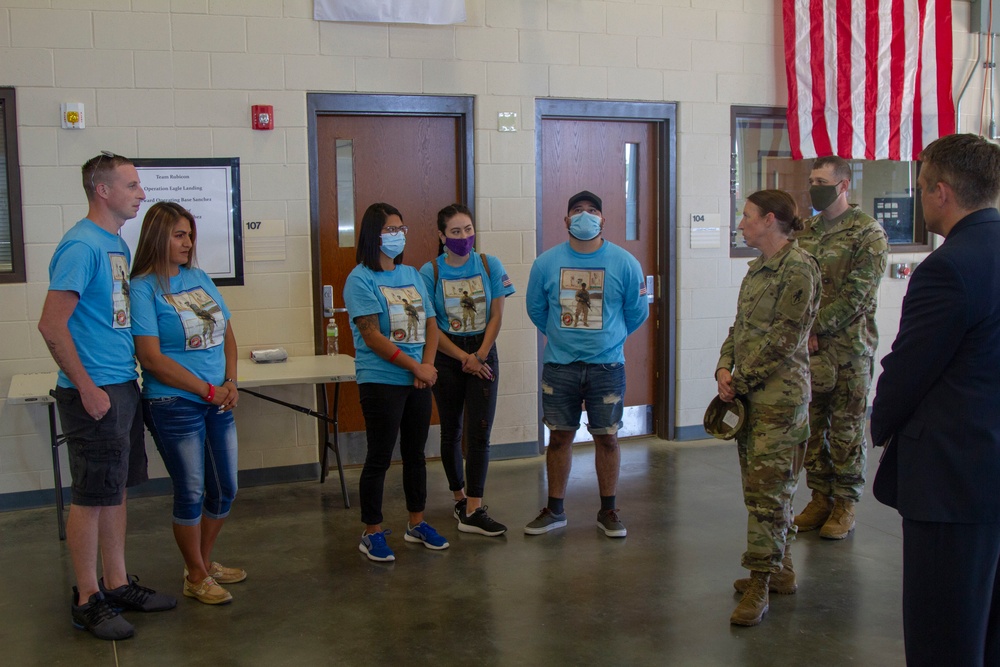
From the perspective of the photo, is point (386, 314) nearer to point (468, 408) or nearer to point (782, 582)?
point (468, 408)

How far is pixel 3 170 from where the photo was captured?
4.71 meters

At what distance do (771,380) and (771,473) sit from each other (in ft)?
1.12

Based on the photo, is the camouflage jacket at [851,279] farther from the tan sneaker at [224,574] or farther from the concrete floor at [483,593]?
the tan sneaker at [224,574]

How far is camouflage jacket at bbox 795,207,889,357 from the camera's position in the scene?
4.07 m

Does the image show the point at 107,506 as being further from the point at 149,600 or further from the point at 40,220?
the point at 40,220

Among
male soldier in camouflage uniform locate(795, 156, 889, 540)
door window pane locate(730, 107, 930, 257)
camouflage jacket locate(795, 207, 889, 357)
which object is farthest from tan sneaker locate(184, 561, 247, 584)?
door window pane locate(730, 107, 930, 257)

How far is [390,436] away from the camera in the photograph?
3875 millimetres

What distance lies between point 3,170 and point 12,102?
361 mm

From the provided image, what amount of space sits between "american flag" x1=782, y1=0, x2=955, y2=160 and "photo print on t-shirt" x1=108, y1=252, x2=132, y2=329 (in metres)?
4.54

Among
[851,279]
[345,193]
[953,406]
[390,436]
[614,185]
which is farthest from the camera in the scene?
[614,185]

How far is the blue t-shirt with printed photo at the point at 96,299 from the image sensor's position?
10.1 ft

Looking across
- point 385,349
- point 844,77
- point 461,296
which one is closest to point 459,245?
point 461,296

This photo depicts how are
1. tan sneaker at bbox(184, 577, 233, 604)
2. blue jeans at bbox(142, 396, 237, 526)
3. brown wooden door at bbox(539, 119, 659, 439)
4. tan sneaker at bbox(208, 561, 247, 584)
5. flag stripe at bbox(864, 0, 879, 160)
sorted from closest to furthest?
blue jeans at bbox(142, 396, 237, 526), tan sneaker at bbox(184, 577, 233, 604), tan sneaker at bbox(208, 561, 247, 584), brown wooden door at bbox(539, 119, 659, 439), flag stripe at bbox(864, 0, 879, 160)

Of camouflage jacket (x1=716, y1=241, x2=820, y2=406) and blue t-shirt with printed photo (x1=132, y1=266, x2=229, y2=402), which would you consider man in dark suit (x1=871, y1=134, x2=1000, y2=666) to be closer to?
camouflage jacket (x1=716, y1=241, x2=820, y2=406)
